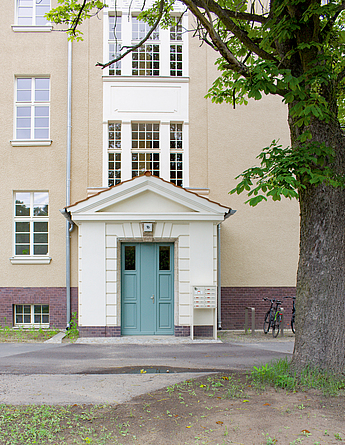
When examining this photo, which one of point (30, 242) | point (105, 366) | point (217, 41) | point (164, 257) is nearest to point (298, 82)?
point (217, 41)

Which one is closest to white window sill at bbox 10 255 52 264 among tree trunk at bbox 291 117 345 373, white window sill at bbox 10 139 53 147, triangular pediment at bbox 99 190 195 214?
triangular pediment at bbox 99 190 195 214

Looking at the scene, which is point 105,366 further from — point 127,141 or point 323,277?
point 127,141

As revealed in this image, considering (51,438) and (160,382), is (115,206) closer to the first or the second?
(160,382)

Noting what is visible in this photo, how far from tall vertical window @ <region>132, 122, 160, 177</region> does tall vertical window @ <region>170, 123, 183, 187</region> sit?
45cm

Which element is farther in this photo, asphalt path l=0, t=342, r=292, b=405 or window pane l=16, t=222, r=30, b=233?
window pane l=16, t=222, r=30, b=233

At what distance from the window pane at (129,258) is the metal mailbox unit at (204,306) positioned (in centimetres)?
177

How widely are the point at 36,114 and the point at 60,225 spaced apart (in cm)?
363

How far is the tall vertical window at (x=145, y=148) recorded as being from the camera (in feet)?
41.5

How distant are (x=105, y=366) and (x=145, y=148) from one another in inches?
285

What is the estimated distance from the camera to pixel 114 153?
1265cm

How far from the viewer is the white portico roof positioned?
10281 millimetres

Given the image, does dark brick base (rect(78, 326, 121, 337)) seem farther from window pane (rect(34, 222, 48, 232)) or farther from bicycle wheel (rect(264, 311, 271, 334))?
bicycle wheel (rect(264, 311, 271, 334))

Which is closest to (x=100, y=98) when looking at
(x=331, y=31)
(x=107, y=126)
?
(x=107, y=126)

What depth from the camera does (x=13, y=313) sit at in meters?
12.1
